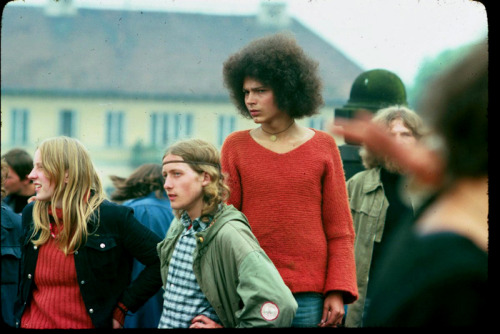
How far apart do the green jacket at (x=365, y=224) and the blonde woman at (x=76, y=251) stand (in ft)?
4.13

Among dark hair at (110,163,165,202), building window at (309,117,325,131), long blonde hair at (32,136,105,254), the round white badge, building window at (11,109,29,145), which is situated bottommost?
building window at (11,109,29,145)

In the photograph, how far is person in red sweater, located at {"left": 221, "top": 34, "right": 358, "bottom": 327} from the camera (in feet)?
10.4

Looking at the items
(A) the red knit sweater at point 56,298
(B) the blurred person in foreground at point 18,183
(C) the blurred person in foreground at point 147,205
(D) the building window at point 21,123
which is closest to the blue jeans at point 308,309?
(A) the red knit sweater at point 56,298

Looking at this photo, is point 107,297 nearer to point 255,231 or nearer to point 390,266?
point 255,231

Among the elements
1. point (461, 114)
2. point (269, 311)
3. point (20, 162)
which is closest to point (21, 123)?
point (20, 162)

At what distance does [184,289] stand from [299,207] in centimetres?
66

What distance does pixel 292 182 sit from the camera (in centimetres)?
320

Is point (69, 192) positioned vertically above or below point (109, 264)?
above

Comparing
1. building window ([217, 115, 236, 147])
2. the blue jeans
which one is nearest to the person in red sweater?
the blue jeans

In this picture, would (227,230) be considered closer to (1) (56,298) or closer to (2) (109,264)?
(2) (109,264)

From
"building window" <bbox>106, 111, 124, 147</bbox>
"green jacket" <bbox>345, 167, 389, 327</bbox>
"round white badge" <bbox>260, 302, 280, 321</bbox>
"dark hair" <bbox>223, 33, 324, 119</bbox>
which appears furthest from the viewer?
"building window" <bbox>106, 111, 124, 147</bbox>

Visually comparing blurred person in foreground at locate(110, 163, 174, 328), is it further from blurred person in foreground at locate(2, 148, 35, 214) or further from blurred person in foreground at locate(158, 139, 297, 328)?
blurred person in foreground at locate(158, 139, 297, 328)

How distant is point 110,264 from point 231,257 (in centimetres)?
71

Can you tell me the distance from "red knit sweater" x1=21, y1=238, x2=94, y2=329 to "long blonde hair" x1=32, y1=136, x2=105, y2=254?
0.26ft
